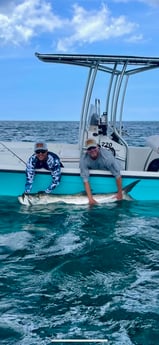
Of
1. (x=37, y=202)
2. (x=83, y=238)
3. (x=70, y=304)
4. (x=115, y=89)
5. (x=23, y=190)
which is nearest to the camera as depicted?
(x=70, y=304)

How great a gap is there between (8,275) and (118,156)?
17.4ft

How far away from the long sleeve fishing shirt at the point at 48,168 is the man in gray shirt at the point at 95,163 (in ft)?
1.54

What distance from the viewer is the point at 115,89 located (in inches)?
420

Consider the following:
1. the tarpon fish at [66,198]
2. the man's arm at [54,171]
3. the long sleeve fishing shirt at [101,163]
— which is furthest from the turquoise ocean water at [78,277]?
the long sleeve fishing shirt at [101,163]

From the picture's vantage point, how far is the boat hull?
373 inches

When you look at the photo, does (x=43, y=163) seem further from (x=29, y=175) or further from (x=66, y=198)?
(x=66, y=198)

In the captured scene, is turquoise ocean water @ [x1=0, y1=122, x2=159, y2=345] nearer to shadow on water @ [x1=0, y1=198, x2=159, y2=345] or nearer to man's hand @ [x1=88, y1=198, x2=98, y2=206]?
shadow on water @ [x1=0, y1=198, x2=159, y2=345]

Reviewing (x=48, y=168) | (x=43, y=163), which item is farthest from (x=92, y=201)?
(x=43, y=163)

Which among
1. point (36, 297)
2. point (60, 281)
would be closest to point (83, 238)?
point (60, 281)

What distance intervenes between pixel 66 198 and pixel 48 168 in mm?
667

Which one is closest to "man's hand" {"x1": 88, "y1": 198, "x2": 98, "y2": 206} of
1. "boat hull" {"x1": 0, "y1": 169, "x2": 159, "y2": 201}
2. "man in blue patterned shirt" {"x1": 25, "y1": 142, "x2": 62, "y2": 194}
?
"boat hull" {"x1": 0, "y1": 169, "x2": 159, "y2": 201}

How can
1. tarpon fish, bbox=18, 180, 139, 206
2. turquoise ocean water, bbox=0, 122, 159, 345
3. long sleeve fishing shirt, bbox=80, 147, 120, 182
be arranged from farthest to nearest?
1. long sleeve fishing shirt, bbox=80, 147, 120, 182
2. tarpon fish, bbox=18, 180, 139, 206
3. turquoise ocean water, bbox=0, 122, 159, 345

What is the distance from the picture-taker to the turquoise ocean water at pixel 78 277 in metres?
4.22

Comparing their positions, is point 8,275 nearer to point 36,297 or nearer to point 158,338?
point 36,297
